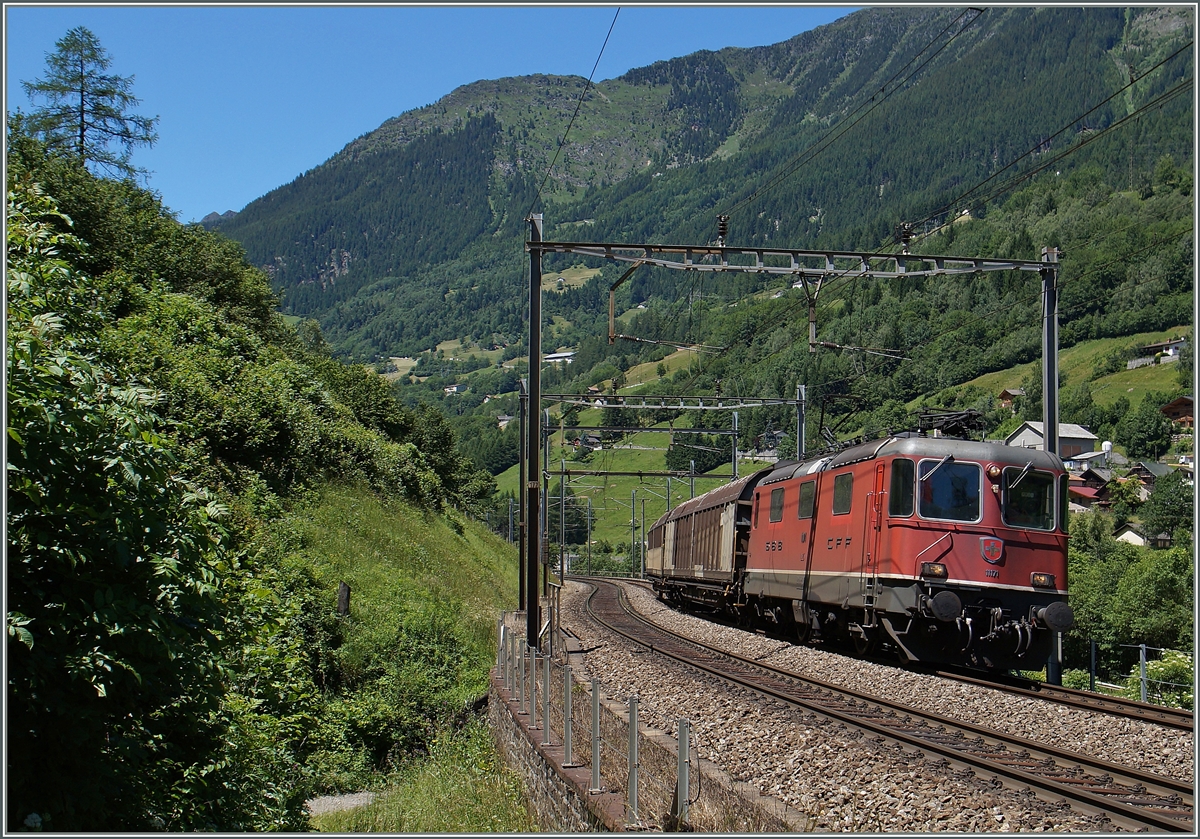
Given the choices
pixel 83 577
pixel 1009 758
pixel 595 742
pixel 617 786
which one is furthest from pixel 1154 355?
pixel 83 577

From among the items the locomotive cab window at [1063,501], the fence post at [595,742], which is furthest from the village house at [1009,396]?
the fence post at [595,742]

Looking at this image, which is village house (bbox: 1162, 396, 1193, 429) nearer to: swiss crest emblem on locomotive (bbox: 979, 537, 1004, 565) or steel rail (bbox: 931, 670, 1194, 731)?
swiss crest emblem on locomotive (bbox: 979, 537, 1004, 565)

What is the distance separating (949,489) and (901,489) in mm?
698

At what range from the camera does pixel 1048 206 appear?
154 meters

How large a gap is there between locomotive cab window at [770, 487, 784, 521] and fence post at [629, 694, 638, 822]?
13.5 meters

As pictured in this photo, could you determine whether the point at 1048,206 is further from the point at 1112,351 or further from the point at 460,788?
the point at 460,788

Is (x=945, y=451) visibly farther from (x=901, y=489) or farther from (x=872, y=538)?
(x=872, y=538)

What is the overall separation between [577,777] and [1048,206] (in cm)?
16467

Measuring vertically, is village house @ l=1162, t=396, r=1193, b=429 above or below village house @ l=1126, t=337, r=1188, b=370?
below

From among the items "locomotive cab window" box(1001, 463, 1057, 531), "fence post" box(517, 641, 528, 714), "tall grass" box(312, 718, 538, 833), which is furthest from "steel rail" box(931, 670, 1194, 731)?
"tall grass" box(312, 718, 538, 833)

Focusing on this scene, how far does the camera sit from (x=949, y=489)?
15.0m

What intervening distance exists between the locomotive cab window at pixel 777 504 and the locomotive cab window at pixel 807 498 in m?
1.36

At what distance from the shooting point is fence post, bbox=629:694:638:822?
7.46 metres

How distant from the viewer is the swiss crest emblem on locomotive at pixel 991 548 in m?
14.8
